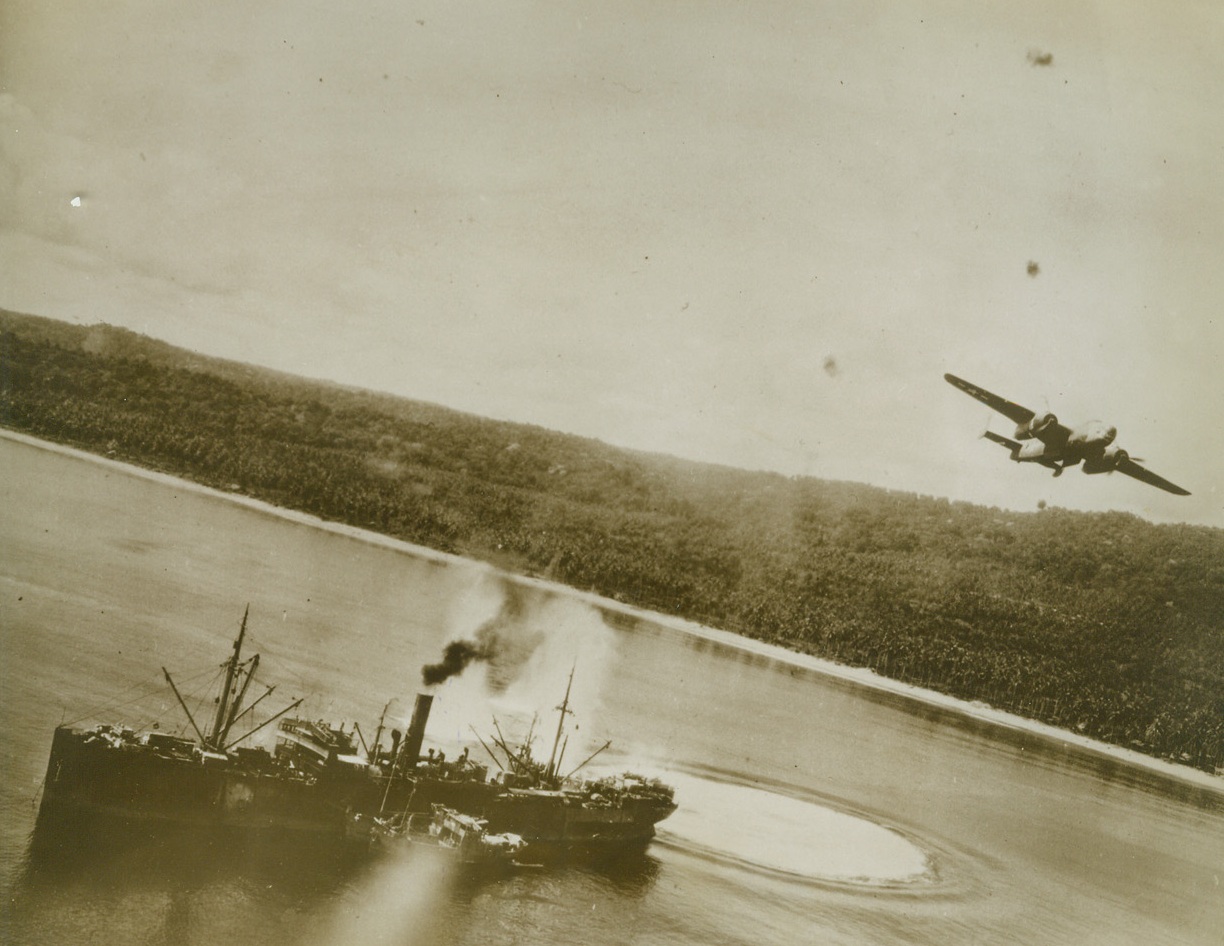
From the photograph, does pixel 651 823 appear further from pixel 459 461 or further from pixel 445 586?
pixel 445 586

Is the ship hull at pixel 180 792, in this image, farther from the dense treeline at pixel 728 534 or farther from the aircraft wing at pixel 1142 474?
the aircraft wing at pixel 1142 474

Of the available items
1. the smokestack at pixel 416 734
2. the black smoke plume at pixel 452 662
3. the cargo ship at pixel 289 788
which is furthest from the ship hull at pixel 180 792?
the black smoke plume at pixel 452 662

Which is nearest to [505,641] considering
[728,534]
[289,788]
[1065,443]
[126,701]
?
[728,534]

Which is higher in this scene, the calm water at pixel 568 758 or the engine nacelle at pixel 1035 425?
Result: the engine nacelle at pixel 1035 425

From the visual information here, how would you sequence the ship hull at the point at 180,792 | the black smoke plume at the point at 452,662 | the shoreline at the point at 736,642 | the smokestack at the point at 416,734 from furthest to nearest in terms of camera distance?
the shoreline at the point at 736,642 → the black smoke plume at the point at 452,662 → the smokestack at the point at 416,734 → the ship hull at the point at 180,792

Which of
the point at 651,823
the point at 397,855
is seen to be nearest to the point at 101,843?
the point at 397,855
